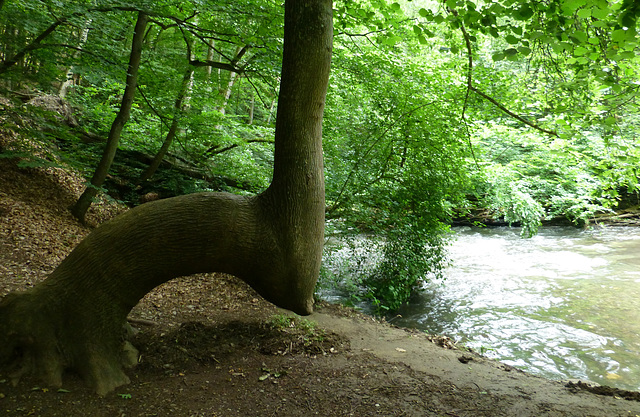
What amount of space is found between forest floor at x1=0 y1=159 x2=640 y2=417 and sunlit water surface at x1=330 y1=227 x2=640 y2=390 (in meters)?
1.55

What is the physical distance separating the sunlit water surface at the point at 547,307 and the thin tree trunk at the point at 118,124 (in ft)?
20.7

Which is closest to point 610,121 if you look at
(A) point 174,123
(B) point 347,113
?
(B) point 347,113

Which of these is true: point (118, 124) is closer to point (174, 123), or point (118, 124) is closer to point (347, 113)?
point (174, 123)

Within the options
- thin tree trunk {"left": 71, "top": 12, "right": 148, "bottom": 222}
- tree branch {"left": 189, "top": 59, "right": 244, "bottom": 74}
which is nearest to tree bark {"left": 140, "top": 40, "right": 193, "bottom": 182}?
tree branch {"left": 189, "top": 59, "right": 244, "bottom": 74}

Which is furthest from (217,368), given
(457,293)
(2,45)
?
(457,293)

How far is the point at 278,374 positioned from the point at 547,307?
21.5 feet

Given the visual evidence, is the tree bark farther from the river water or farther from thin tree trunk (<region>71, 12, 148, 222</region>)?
the river water

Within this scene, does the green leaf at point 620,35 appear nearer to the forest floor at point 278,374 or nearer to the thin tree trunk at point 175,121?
the forest floor at point 278,374

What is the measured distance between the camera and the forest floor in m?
3.07

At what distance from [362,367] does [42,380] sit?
2.81 metres

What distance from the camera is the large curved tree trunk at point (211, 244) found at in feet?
10.4

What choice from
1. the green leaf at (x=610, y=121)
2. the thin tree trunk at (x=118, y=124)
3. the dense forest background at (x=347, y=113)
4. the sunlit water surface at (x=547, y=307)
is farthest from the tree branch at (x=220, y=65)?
the green leaf at (x=610, y=121)

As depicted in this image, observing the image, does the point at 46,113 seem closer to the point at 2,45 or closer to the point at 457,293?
the point at 2,45

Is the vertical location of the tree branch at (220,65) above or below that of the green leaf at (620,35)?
above
